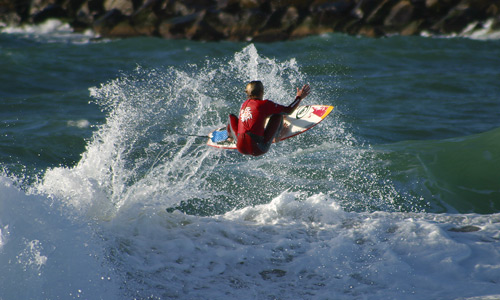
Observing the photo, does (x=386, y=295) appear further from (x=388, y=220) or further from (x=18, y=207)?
(x=18, y=207)

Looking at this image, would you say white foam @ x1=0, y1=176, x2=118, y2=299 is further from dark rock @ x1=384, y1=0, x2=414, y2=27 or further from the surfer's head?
dark rock @ x1=384, y1=0, x2=414, y2=27

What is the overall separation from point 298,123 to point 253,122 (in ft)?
3.88

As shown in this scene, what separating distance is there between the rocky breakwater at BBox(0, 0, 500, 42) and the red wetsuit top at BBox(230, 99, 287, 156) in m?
13.5

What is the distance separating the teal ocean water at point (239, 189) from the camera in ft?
17.2

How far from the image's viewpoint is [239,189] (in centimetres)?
782

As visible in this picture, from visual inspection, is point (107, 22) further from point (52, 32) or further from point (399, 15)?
point (399, 15)

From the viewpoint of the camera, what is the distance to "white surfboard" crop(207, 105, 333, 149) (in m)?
7.61

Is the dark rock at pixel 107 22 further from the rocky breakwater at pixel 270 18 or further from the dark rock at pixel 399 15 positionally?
the dark rock at pixel 399 15

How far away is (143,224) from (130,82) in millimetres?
8060

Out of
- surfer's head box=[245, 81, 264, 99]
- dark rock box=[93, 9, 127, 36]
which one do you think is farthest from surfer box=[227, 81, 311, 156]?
dark rock box=[93, 9, 127, 36]

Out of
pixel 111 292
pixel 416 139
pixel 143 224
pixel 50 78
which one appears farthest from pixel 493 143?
pixel 50 78

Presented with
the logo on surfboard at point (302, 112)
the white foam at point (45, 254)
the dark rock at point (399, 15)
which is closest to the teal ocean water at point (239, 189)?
the white foam at point (45, 254)

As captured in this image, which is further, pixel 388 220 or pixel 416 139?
pixel 416 139

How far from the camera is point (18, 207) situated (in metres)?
5.32
